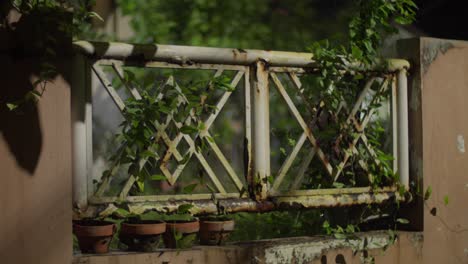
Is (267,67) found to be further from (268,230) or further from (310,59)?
(268,230)

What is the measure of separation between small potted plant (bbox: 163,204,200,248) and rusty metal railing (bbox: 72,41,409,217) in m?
0.06

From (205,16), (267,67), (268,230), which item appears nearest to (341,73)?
(267,67)

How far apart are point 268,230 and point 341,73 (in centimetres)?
157

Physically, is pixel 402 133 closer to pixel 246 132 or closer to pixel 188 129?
pixel 246 132

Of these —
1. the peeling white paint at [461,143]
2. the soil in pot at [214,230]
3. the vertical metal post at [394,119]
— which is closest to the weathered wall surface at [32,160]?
the soil in pot at [214,230]

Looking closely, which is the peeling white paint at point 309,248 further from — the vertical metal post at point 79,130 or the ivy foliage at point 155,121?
the vertical metal post at point 79,130

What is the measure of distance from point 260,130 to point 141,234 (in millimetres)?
900

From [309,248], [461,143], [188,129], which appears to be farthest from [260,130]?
[461,143]

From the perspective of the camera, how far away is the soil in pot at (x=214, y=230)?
11.8 feet

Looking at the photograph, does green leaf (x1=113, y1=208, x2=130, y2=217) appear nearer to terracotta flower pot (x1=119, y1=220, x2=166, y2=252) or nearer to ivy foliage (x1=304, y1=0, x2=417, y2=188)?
terracotta flower pot (x1=119, y1=220, x2=166, y2=252)

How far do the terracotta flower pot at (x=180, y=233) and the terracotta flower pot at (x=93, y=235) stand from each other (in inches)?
11.5

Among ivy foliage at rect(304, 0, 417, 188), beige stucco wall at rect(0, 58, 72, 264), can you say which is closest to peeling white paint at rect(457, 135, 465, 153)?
ivy foliage at rect(304, 0, 417, 188)

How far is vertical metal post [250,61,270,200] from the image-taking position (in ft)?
12.5

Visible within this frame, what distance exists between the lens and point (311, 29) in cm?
742
